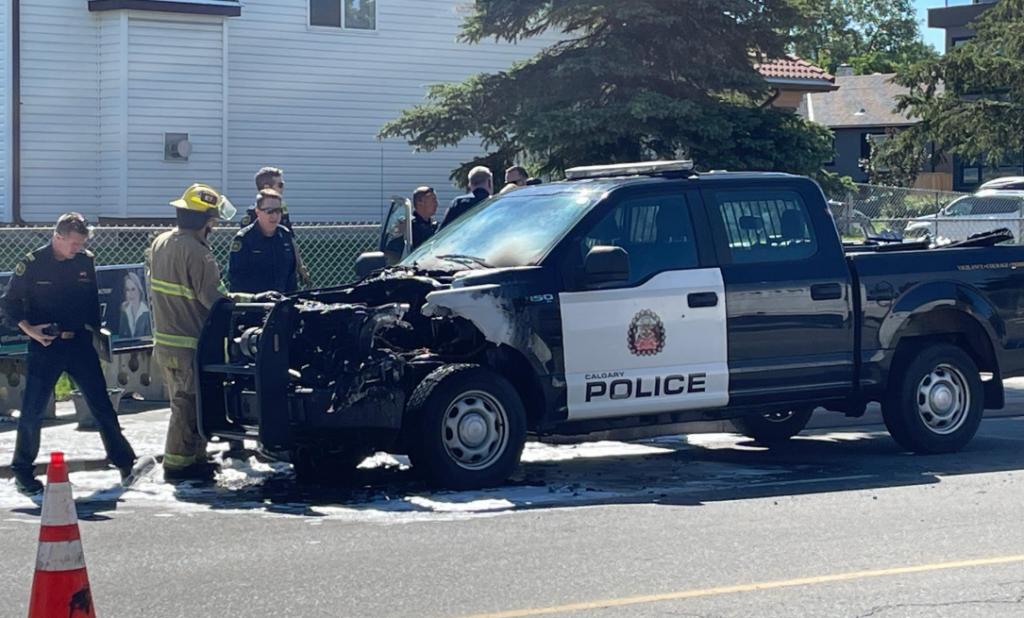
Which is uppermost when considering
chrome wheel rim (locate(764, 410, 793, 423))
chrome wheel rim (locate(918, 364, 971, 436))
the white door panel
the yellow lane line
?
the white door panel

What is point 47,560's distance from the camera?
16.6ft

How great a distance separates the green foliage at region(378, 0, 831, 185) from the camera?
685 inches

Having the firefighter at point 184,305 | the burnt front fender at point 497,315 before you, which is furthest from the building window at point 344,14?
the burnt front fender at point 497,315

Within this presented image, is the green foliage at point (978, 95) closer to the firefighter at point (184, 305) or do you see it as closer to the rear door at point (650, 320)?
the rear door at point (650, 320)

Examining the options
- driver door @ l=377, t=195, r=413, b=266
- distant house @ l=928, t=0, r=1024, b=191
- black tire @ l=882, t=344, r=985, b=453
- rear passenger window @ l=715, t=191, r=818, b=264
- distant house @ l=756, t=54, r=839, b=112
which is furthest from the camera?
distant house @ l=928, t=0, r=1024, b=191

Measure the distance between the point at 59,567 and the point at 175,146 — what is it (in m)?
20.9

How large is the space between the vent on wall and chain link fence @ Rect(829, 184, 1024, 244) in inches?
425

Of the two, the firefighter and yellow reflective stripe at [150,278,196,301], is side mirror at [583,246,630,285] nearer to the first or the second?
the firefighter

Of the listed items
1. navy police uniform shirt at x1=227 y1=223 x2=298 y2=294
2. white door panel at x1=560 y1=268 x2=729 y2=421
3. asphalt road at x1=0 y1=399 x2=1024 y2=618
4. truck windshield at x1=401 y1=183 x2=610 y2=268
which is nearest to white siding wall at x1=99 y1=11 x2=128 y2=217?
navy police uniform shirt at x1=227 y1=223 x2=298 y2=294

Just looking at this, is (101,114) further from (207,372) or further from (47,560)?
(47,560)

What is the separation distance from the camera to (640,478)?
9.39m

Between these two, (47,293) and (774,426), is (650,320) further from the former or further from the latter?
(47,293)

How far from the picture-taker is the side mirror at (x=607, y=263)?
866 cm

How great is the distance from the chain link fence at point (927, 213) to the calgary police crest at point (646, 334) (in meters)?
8.99
